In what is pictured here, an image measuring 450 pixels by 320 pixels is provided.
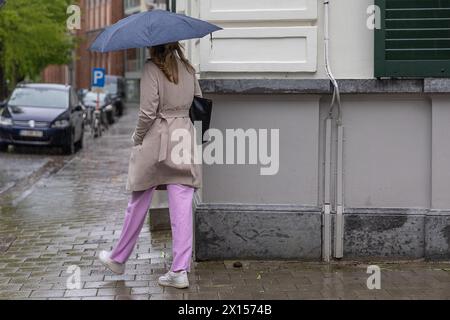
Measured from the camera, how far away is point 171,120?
5.73 m

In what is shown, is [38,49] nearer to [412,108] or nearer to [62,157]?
[62,157]

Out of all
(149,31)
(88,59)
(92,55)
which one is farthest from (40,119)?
(88,59)

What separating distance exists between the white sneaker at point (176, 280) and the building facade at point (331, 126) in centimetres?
84

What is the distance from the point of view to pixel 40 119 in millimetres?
17969

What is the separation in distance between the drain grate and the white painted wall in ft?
8.86

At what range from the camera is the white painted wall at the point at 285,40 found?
640cm

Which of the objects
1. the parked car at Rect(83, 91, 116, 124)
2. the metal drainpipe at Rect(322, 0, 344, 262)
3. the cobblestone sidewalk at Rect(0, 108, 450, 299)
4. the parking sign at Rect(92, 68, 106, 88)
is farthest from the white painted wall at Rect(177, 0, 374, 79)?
the parked car at Rect(83, 91, 116, 124)

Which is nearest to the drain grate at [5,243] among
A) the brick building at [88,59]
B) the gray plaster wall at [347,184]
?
the gray plaster wall at [347,184]

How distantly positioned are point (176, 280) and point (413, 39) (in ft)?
9.30

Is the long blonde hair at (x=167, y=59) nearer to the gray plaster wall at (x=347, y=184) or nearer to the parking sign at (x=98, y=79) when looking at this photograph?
the gray plaster wall at (x=347, y=184)

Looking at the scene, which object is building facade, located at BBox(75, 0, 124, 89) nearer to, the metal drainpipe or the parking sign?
→ the parking sign

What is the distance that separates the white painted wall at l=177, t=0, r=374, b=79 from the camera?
6.40m

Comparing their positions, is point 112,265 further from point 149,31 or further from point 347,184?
point 347,184
